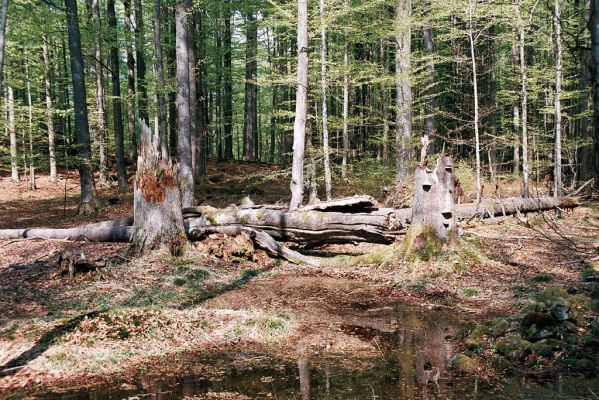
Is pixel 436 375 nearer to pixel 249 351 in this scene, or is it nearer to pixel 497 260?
pixel 249 351

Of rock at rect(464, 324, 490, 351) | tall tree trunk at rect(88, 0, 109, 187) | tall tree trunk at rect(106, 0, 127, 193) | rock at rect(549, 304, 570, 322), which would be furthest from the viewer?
tall tree trunk at rect(88, 0, 109, 187)

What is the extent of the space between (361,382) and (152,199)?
6483 millimetres

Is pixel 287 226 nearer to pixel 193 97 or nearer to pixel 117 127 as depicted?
pixel 193 97

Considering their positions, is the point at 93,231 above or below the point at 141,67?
below

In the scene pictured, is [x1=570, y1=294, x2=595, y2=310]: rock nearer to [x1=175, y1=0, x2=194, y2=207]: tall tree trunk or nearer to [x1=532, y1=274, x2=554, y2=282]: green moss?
[x1=532, y1=274, x2=554, y2=282]: green moss

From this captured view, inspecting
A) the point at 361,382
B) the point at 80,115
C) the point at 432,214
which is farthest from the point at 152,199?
the point at 80,115

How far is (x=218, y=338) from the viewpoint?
571cm

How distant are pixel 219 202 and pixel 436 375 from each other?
48.3ft

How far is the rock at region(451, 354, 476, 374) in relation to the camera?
181 inches

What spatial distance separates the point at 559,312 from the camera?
546 centimetres

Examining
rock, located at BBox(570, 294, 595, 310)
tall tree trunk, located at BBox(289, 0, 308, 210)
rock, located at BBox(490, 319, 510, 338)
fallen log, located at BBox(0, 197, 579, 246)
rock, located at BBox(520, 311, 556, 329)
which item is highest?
tall tree trunk, located at BBox(289, 0, 308, 210)

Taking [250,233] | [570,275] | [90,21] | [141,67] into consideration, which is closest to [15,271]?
[250,233]

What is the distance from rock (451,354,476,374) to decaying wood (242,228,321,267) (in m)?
5.43

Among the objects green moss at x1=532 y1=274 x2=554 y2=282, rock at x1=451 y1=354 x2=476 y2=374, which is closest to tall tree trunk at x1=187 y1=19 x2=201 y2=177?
green moss at x1=532 y1=274 x2=554 y2=282
